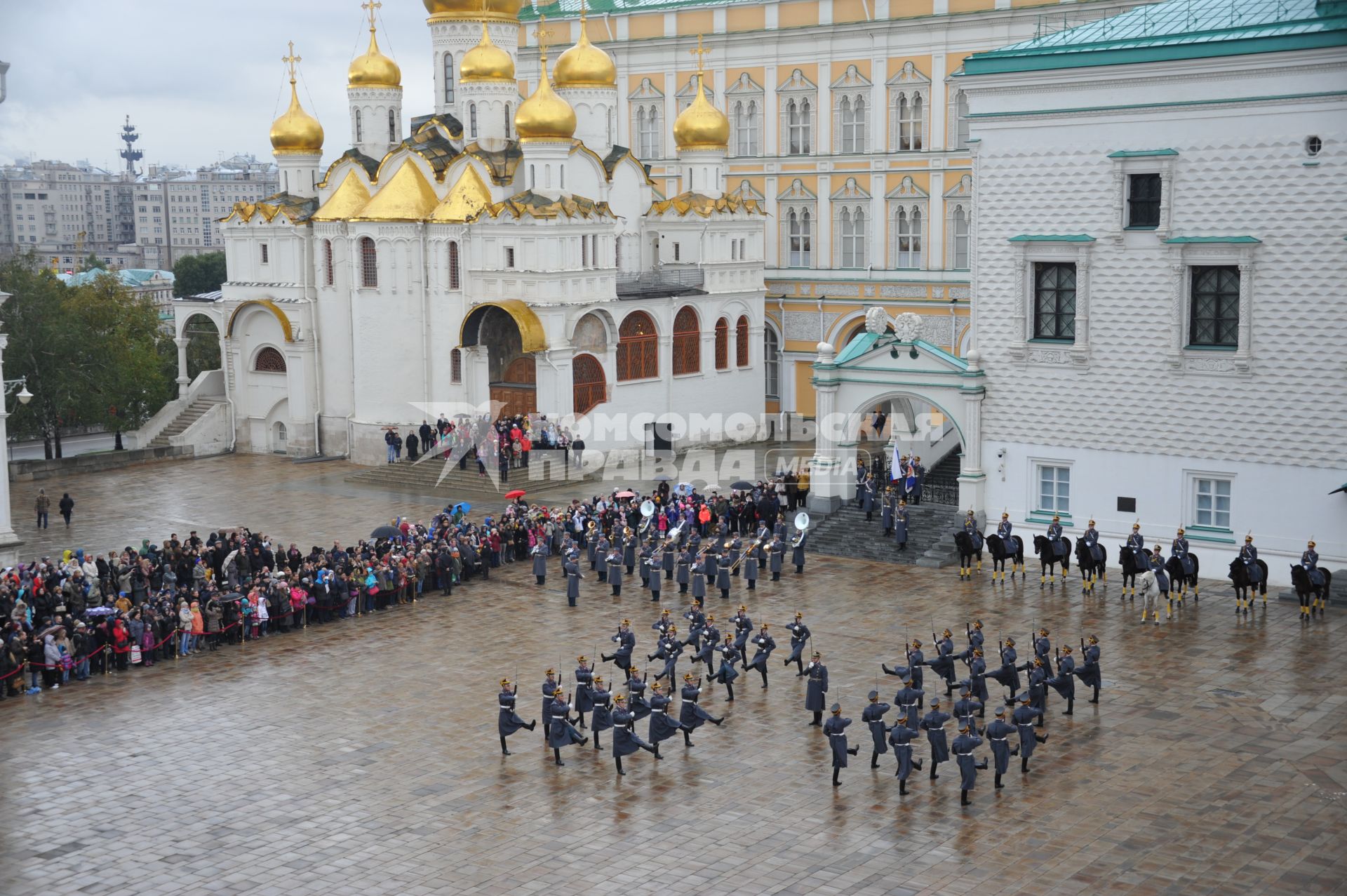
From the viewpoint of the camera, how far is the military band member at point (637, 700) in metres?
19.9

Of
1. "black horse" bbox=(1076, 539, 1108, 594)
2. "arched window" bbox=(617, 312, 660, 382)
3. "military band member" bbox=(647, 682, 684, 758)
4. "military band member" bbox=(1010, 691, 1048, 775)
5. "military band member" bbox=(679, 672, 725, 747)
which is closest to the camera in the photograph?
"military band member" bbox=(1010, 691, 1048, 775)

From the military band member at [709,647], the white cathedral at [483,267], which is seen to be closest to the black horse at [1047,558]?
the military band member at [709,647]

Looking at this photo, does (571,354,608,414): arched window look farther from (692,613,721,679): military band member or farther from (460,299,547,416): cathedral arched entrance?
(692,613,721,679): military band member

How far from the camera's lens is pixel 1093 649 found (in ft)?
70.3

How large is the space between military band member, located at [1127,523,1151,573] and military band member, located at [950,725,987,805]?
9.89 meters

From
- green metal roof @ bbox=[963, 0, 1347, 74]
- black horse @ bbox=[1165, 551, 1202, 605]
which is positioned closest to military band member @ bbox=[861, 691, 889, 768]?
black horse @ bbox=[1165, 551, 1202, 605]

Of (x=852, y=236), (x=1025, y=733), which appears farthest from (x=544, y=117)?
(x=1025, y=733)

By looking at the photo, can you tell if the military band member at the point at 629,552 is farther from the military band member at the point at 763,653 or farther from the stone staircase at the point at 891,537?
the military band member at the point at 763,653

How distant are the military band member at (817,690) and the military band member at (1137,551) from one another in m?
8.46

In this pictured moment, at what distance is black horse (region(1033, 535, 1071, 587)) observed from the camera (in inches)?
1124

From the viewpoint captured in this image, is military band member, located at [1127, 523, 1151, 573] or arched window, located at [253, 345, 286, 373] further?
arched window, located at [253, 345, 286, 373]

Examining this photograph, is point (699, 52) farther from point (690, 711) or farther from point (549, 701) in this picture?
point (549, 701)

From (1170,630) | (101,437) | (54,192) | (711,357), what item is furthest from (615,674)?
(54,192)

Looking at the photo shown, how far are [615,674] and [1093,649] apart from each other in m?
7.11
